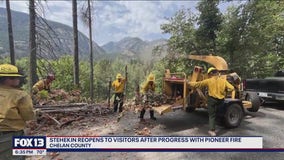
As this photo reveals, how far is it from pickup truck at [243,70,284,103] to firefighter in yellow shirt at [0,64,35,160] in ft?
27.8

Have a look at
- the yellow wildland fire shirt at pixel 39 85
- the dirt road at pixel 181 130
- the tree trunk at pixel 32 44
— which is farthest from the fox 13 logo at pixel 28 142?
the tree trunk at pixel 32 44

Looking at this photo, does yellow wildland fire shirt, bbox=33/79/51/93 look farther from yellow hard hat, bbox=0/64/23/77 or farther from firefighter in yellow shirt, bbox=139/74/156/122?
yellow hard hat, bbox=0/64/23/77

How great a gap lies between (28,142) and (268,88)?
31.1 feet

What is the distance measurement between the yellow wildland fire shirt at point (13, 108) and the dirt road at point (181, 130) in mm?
2968

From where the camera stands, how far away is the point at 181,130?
8258mm

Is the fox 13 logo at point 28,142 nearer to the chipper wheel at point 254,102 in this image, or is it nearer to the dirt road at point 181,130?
the dirt road at point 181,130

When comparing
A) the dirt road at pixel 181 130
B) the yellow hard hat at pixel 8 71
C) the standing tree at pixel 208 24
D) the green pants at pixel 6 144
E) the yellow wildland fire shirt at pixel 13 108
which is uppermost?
the standing tree at pixel 208 24

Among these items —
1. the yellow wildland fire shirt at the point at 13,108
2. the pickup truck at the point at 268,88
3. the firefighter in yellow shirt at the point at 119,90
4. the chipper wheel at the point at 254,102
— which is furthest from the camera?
the firefighter in yellow shirt at the point at 119,90

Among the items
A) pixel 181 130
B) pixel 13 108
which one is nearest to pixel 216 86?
pixel 181 130

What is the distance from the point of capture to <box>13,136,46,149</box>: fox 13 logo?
4.26 metres

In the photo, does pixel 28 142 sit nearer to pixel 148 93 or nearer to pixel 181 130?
pixel 181 130

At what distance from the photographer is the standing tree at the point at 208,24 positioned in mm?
16938

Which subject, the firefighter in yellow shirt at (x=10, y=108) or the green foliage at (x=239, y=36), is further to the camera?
the green foliage at (x=239, y=36)

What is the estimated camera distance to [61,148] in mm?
6090
